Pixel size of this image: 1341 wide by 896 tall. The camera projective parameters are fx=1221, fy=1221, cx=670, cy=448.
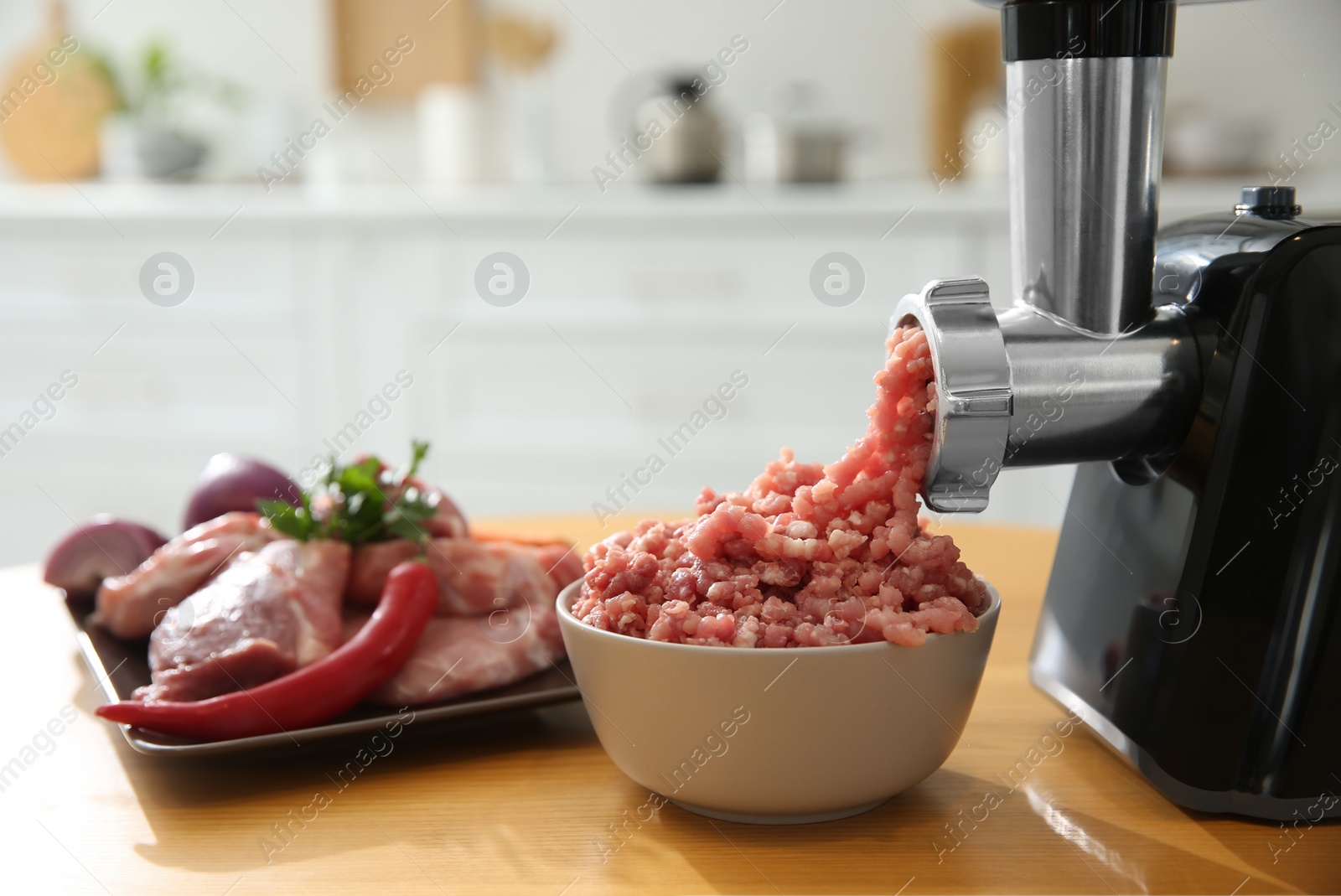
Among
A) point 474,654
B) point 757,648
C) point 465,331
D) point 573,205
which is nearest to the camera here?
point 757,648

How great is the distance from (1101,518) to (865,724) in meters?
0.27

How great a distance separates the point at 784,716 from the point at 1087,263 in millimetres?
323

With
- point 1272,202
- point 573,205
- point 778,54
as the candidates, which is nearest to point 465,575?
point 1272,202

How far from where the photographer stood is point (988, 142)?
2.70 meters

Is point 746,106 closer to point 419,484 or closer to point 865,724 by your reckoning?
point 419,484

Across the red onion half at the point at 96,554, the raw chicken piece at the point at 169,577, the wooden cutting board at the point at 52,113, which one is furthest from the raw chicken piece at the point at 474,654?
the wooden cutting board at the point at 52,113

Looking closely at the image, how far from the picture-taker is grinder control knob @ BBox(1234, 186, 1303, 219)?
0.73m

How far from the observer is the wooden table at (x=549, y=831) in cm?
61

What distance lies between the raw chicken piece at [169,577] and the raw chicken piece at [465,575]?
3.3 inches

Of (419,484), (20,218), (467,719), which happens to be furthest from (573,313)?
(467,719)

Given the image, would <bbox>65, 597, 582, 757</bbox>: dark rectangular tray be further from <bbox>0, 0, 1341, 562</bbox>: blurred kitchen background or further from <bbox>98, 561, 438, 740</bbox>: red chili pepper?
<bbox>0, 0, 1341, 562</bbox>: blurred kitchen background

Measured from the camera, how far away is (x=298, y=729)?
29.6 inches

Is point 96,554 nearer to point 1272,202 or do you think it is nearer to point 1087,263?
point 1087,263

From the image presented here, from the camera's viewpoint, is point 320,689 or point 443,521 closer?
point 320,689
